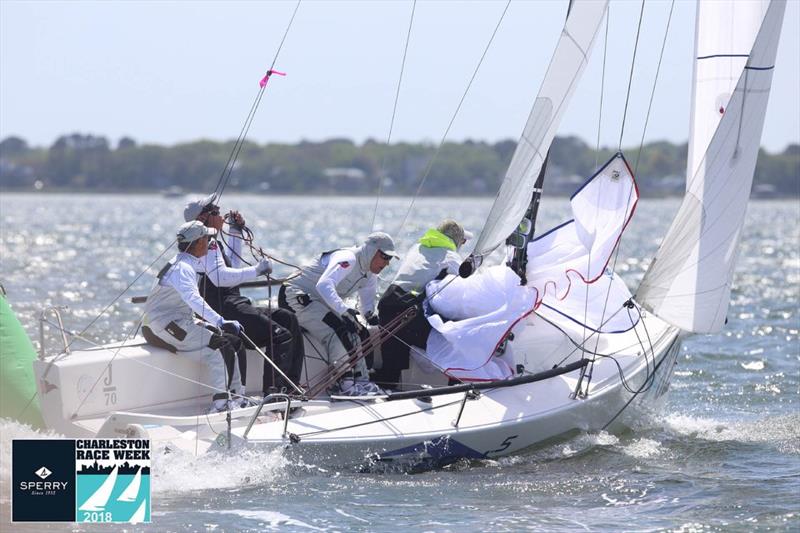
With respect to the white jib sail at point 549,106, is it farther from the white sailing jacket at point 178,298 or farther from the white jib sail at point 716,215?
the white sailing jacket at point 178,298

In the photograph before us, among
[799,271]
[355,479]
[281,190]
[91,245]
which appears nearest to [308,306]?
[355,479]

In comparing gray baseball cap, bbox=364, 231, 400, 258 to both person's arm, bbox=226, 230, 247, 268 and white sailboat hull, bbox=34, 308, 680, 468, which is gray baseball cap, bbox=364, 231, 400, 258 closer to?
white sailboat hull, bbox=34, 308, 680, 468

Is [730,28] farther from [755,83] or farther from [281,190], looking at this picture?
[281,190]

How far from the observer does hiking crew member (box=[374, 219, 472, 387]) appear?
7.44 m

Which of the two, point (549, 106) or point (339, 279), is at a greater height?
point (549, 106)

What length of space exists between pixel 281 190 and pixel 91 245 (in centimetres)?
7042

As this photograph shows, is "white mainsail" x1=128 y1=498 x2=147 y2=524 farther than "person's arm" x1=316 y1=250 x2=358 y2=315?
No

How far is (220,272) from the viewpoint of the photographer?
718cm

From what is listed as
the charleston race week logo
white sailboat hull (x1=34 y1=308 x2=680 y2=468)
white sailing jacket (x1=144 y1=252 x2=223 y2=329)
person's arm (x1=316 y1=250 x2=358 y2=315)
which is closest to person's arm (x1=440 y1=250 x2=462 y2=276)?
person's arm (x1=316 y1=250 x2=358 y2=315)

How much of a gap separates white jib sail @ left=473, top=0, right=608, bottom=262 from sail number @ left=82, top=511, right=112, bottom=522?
307cm

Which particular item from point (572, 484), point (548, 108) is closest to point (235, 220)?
point (548, 108)

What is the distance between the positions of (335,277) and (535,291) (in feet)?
4.06

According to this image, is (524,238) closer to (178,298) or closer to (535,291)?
(535,291)

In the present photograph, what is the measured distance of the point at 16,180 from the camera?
4247 inches
